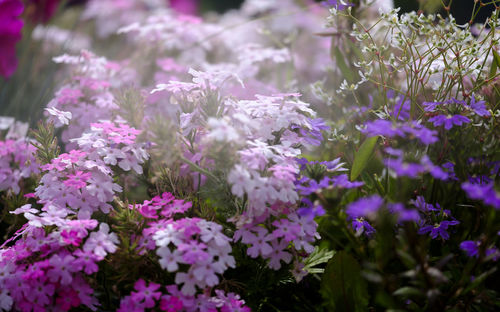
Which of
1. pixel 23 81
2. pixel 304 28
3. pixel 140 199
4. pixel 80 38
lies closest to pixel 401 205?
→ pixel 140 199

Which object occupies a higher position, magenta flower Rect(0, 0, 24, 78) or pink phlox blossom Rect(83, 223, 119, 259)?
magenta flower Rect(0, 0, 24, 78)

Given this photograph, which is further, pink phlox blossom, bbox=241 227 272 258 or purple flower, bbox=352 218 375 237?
purple flower, bbox=352 218 375 237

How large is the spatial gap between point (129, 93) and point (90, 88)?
345mm

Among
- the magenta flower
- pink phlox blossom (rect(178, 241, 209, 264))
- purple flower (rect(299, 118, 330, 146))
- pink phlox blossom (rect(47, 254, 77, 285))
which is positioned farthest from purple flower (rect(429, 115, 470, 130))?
the magenta flower

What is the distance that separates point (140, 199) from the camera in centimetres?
121

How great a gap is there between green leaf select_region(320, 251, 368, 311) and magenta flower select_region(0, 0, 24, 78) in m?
1.13

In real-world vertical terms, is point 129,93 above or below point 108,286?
above

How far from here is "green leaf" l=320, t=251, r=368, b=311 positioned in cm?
85

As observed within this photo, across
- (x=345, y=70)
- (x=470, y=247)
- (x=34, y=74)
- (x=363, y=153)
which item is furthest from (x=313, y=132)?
(x=34, y=74)

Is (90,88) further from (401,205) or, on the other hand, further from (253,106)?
(401,205)

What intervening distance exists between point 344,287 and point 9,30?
→ 4.01ft

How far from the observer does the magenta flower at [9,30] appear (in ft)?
4.36

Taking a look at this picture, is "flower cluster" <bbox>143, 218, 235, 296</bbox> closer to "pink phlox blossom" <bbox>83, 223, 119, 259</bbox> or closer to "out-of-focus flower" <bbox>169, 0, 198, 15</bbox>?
"pink phlox blossom" <bbox>83, 223, 119, 259</bbox>

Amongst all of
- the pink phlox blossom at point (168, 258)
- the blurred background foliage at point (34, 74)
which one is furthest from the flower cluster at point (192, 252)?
the blurred background foliage at point (34, 74)
